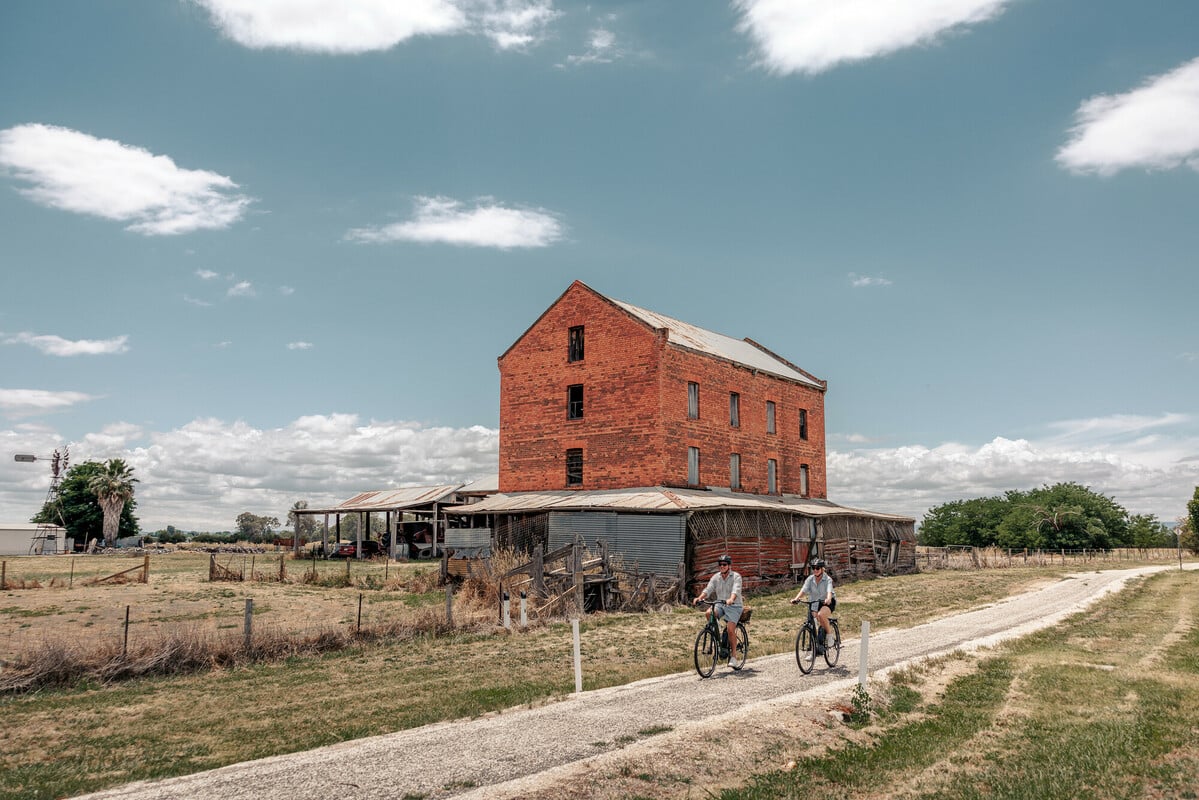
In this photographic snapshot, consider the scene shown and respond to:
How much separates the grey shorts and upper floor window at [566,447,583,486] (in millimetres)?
26304

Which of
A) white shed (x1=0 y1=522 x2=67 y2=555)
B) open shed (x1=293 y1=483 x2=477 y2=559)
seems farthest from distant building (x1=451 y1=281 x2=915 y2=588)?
white shed (x1=0 y1=522 x2=67 y2=555)

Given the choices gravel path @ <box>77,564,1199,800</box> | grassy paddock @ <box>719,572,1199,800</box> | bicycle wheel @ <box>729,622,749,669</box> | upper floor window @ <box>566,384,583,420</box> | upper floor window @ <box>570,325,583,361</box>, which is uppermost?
upper floor window @ <box>570,325,583,361</box>

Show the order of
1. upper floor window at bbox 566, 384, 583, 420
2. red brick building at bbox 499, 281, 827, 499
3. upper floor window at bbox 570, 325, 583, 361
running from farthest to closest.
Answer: upper floor window at bbox 570, 325, 583, 361, upper floor window at bbox 566, 384, 583, 420, red brick building at bbox 499, 281, 827, 499

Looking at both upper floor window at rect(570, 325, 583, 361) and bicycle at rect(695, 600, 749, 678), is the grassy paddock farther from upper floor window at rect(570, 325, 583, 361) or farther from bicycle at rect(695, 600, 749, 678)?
upper floor window at rect(570, 325, 583, 361)

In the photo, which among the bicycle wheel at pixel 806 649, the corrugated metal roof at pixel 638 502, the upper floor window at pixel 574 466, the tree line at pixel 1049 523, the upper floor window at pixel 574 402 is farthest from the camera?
the tree line at pixel 1049 523

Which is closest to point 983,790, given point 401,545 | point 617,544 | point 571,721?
point 571,721

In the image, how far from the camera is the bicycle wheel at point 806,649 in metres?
15.5

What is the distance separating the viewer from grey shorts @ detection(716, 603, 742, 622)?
15.4 metres

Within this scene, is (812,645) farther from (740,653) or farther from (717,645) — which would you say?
(717,645)

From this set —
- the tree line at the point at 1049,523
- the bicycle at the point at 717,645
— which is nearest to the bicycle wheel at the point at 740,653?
the bicycle at the point at 717,645

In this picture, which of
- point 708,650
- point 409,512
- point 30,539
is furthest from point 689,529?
point 30,539

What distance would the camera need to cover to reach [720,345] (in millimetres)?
48562

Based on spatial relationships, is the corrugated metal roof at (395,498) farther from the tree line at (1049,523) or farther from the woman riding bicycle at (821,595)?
the tree line at (1049,523)

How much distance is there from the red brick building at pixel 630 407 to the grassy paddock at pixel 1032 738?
22.4 meters
